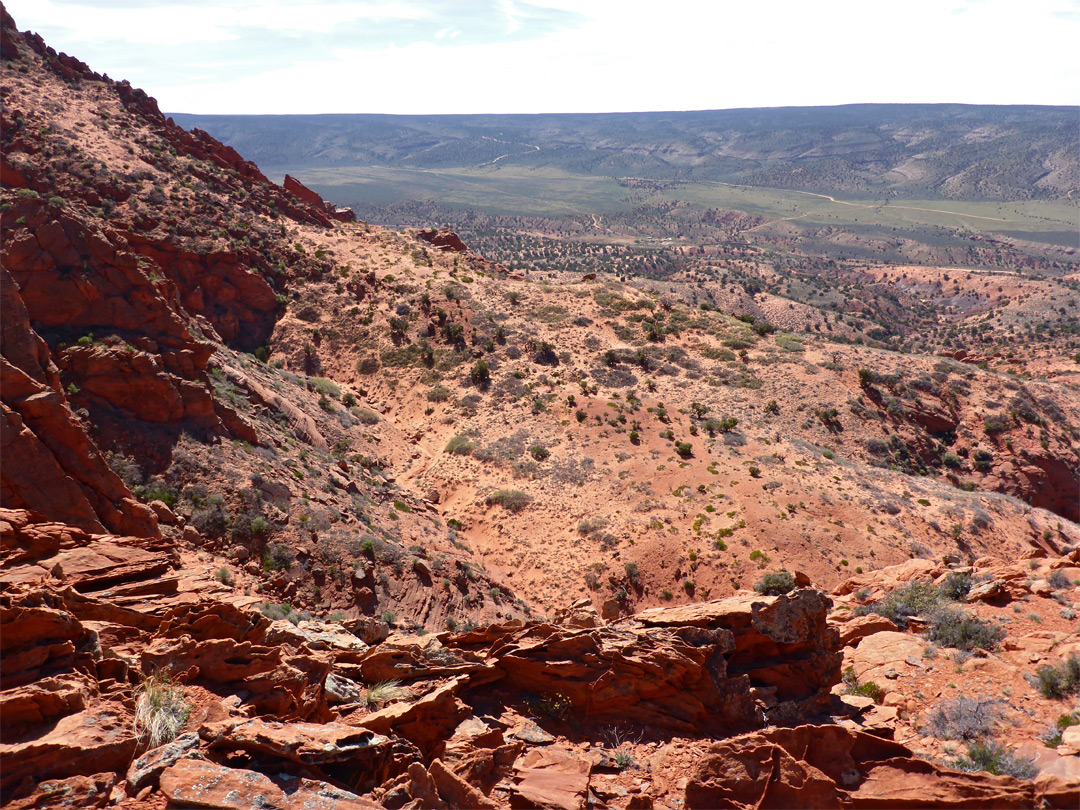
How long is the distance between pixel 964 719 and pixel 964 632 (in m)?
4.48

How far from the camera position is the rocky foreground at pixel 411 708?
709 centimetres

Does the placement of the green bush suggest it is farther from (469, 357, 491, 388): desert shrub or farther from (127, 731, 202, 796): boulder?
(127, 731, 202, 796): boulder

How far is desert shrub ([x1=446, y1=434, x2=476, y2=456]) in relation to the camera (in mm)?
36884

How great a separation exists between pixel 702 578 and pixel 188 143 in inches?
2312

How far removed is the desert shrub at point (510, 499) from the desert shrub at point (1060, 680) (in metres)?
22.5

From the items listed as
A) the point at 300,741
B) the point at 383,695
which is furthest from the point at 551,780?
the point at 300,741

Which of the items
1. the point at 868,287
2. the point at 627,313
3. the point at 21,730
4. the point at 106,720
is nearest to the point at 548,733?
the point at 106,720

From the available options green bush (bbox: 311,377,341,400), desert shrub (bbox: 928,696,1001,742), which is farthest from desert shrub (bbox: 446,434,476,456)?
desert shrub (bbox: 928,696,1001,742)

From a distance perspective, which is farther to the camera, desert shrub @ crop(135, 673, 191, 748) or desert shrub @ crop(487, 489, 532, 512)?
desert shrub @ crop(487, 489, 532, 512)

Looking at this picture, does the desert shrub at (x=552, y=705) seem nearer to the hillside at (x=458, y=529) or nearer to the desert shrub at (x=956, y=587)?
the hillside at (x=458, y=529)

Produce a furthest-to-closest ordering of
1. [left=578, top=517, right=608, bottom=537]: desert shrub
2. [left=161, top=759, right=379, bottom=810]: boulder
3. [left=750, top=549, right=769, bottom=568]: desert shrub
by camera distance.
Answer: [left=578, top=517, right=608, bottom=537]: desert shrub
[left=750, top=549, right=769, bottom=568]: desert shrub
[left=161, top=759, right=379, bottom=810]: boulder

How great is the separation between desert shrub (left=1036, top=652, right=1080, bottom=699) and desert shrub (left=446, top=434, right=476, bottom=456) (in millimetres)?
28457

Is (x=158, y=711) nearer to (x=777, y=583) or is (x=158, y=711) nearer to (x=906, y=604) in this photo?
(x=906, y=604)

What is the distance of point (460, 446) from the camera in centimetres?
3728
